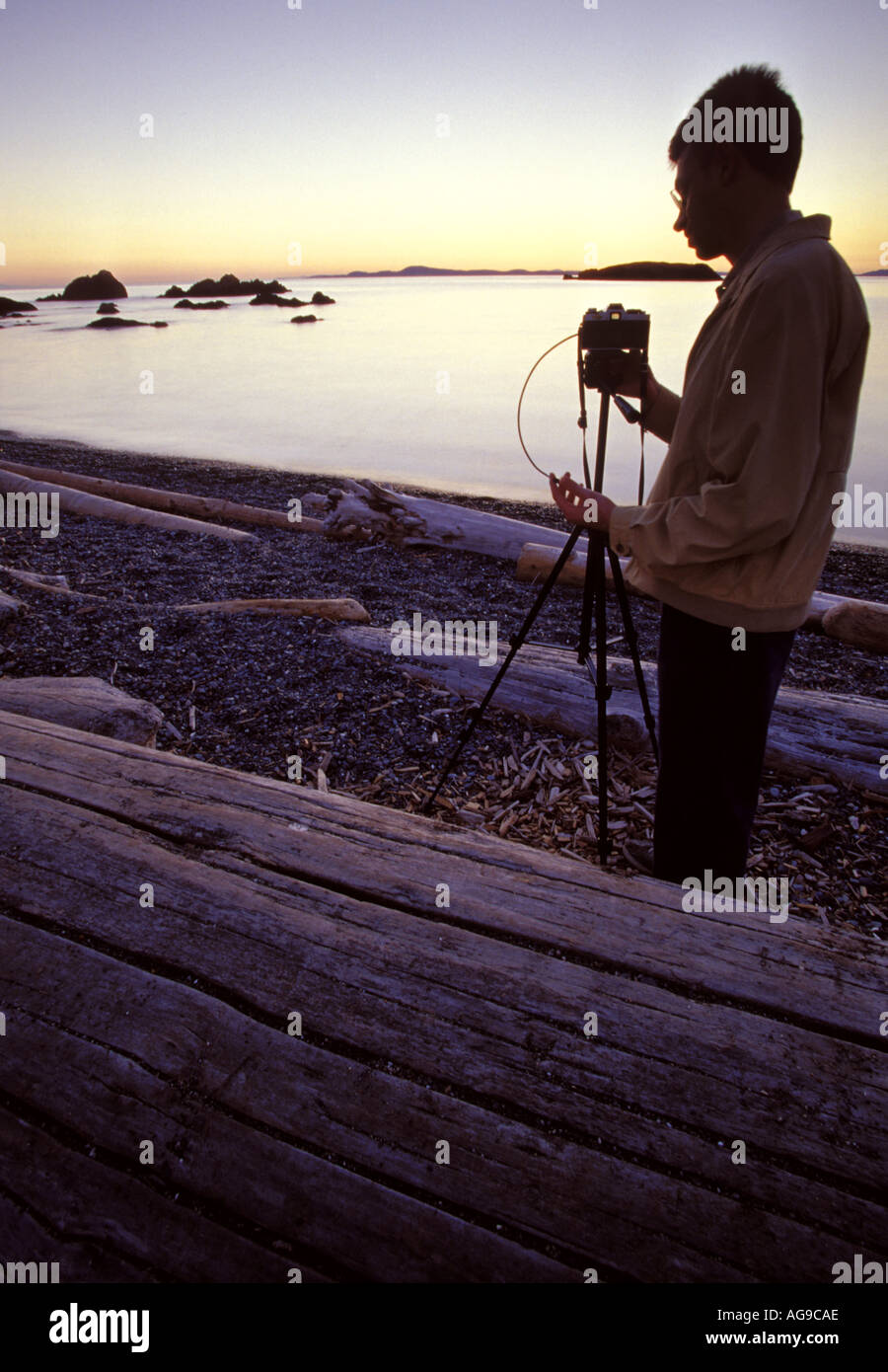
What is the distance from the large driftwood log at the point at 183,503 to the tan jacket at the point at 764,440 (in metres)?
8.14

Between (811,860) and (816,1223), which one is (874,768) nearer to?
(811,860)

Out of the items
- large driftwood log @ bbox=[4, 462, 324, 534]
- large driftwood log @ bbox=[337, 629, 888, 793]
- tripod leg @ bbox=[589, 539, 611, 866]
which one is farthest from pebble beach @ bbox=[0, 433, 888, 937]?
large driftwood log @ bbox=[4, 462, 324, 534]

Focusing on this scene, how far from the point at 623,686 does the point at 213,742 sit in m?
2.56

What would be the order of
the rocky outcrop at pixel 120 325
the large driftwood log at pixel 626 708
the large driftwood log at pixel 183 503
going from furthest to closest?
the rocky outcrop at pixel 120 325, the large driftwood log at pixel 183 503, the large driftwood log at pixel 626 708

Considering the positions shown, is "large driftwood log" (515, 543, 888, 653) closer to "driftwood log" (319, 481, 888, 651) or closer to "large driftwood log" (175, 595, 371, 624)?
"driftwood log" (319, 481, 888, 651)

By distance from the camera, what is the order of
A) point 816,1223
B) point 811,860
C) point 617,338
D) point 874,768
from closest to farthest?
point 816,1223, point 617,338, point 811,860, point 874,768

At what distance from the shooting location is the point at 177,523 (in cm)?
955

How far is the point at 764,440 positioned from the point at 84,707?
338 centimetres

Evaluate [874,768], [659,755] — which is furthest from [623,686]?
[659,755]

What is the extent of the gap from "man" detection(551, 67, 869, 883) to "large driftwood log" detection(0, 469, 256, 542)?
7.59m

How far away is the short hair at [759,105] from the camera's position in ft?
6.57

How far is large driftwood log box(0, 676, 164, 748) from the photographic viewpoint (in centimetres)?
371

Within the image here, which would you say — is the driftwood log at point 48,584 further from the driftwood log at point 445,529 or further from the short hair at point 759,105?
the short hair at point 759,105

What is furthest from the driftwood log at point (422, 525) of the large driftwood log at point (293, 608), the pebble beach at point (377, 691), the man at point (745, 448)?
the man at point (745, 448)
